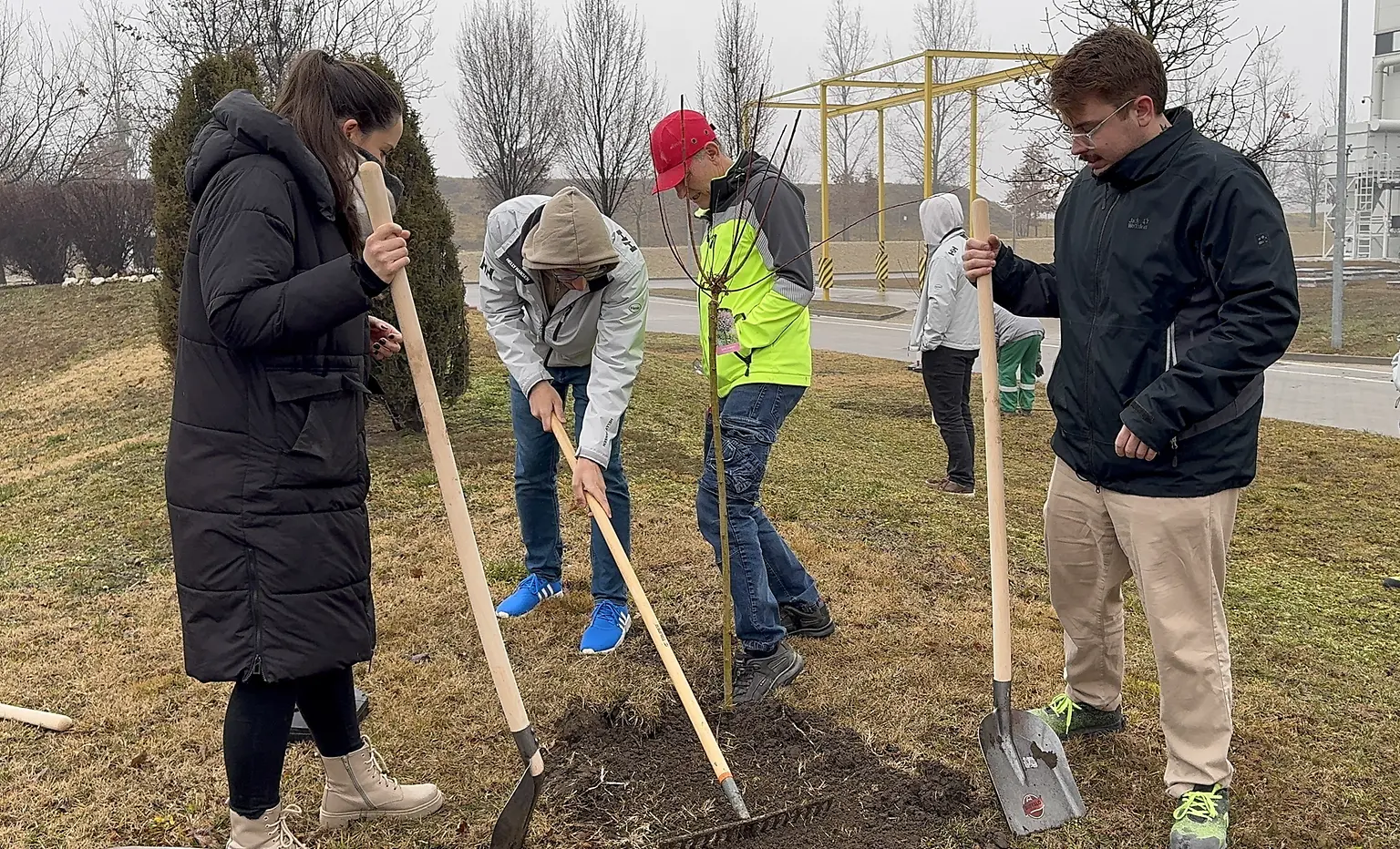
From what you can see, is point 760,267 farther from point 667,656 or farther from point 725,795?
point 725,795

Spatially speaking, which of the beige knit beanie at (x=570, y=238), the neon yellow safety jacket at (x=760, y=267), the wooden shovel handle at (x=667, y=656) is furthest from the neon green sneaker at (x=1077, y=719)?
the beige knit beanie at (x=570, y=238)

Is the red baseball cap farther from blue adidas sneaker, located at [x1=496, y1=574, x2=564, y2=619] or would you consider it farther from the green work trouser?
the green work trouser

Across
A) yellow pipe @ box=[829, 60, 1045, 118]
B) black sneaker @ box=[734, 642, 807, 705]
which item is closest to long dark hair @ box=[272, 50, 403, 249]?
black sneaker @ box=[734, 642, 807, 705]

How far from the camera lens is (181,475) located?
7.38ft

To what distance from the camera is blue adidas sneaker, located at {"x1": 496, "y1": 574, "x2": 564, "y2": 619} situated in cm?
432

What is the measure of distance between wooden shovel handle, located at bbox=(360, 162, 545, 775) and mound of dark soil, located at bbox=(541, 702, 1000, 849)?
45 centimetres

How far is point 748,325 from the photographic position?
3.43 meters

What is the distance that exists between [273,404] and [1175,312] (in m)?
2.13

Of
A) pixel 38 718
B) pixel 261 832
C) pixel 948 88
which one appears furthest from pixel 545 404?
pixel 948 88

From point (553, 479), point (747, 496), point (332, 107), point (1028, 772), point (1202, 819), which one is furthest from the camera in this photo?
point (553, 479)

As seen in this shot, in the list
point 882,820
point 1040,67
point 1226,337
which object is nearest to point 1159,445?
point 1226,337

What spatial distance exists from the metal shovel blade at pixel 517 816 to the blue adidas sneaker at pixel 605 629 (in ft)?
4.59

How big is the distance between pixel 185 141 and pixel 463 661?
228 inches

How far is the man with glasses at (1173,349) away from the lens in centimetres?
243
